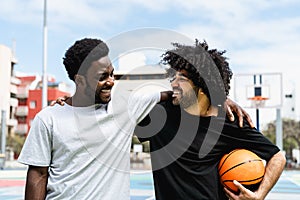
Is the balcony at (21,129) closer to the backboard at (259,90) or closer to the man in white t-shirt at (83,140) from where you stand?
the backboard at (259,90)

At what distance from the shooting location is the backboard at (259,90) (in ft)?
64.1

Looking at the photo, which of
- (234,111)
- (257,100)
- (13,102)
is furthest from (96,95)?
(13,102)

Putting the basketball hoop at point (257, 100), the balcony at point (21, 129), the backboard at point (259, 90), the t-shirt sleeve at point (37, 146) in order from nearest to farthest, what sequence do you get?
the t-shirt sleeve at point (37, 146) < the basketball hoop at point (257, 100) < the backboard at point (259, 90) < the balcony at point (21, 129)

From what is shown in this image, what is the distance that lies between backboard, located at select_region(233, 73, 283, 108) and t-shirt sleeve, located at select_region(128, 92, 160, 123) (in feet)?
56.5

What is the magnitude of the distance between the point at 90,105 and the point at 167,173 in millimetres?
638

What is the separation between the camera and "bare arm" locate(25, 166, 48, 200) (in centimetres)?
220

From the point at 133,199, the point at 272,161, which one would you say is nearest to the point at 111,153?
the point at 272,161

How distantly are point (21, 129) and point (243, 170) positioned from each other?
46.5m

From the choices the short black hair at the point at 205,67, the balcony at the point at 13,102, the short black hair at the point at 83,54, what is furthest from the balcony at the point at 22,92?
the short black hair at the point at 83,54

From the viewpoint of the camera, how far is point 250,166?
102 inches

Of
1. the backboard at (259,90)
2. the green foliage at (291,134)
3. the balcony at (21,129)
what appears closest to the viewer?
the backboard at (259,90)

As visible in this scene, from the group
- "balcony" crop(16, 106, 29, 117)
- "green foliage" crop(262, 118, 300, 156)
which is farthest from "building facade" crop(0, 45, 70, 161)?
"green foliage" crop(262, 118, 300, 156)

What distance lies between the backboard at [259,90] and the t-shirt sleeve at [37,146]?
17818 millimetres

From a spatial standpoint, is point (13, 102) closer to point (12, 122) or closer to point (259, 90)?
point (12, 122)
